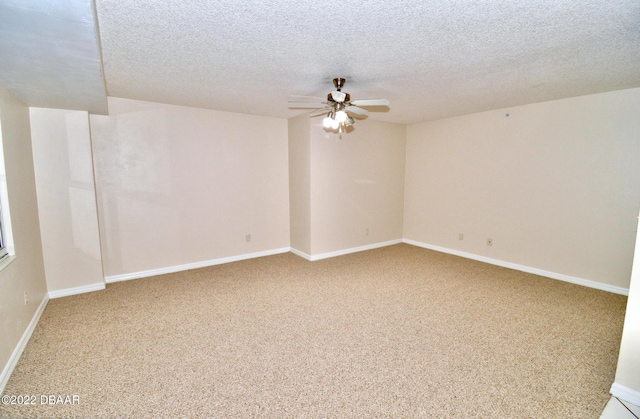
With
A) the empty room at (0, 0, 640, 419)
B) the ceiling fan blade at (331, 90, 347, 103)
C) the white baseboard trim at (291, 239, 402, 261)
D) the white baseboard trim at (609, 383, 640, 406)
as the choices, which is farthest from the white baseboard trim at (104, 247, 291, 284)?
Answer: the white baseboard trim at (609, 383, 640, 406)

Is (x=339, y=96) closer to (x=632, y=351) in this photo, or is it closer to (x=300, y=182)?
(x=300, y=182)

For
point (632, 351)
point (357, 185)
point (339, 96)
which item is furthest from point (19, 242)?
point (632, 351)

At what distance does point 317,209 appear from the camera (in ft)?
15.7

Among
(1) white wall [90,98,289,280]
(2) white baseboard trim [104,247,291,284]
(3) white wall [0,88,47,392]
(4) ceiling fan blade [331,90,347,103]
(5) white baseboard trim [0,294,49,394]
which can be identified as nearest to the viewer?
(5) white baseboard trim [0,294,49,394]

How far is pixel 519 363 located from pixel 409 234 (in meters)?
3.83

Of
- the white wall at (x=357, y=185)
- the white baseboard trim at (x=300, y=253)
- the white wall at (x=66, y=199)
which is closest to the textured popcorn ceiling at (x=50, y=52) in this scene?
the white wall at (x=66, y=199)

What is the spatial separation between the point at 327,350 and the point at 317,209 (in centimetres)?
271

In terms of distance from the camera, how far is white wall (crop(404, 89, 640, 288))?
3420mm

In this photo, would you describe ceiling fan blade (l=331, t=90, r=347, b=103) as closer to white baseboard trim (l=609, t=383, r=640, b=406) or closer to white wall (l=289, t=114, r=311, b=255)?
white wall (l=289, t=114, r=311, b=255)

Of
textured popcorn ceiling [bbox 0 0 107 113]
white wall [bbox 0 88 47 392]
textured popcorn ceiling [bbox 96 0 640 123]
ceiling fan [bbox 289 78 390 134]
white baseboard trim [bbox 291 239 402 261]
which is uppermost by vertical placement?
textured popcorn ceiling [bbox 96 0 640 123]

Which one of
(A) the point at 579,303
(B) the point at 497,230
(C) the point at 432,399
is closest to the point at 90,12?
(C) the point at 432,399

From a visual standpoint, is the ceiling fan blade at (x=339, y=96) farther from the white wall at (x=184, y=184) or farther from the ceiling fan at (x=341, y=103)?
the white wall at (x=184, y=184)

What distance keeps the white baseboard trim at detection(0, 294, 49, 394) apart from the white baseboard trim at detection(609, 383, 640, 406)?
13.3ft

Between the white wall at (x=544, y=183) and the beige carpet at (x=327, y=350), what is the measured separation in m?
0.56
